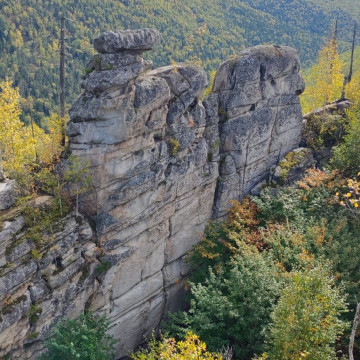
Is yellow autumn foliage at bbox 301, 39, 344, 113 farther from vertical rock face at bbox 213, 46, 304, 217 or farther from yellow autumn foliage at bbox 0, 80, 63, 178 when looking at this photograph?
yellow autumn foliage at bbox 0, 80, 63, 178

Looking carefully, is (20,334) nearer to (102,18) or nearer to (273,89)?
(273,89)

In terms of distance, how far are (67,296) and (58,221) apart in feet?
12.9

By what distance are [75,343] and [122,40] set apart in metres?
14.7

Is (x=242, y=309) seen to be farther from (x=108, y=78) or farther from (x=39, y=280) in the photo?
(x=108, y=78)

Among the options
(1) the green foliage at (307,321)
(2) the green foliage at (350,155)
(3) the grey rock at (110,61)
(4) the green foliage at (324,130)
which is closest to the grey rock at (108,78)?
(3) the grey rock at (110,61)

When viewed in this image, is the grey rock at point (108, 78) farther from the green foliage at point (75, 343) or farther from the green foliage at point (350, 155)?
the green foliage at point (350, 155)

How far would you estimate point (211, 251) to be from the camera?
25.2 metres

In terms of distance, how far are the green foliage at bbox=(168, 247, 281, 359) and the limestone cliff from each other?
4.62 meters

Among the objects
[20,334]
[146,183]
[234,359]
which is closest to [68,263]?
[20,334]

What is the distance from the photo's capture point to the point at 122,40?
20250 mm

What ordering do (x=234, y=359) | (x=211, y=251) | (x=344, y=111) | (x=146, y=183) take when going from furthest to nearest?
(x=344, y=111)
(x=211, y=251)
(x=146, y=183)
(x=234, y=359)

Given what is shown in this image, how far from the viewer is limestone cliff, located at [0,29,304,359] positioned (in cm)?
2081

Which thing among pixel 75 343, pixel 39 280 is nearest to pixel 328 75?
pixel 39 280

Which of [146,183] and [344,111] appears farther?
[344,111]
